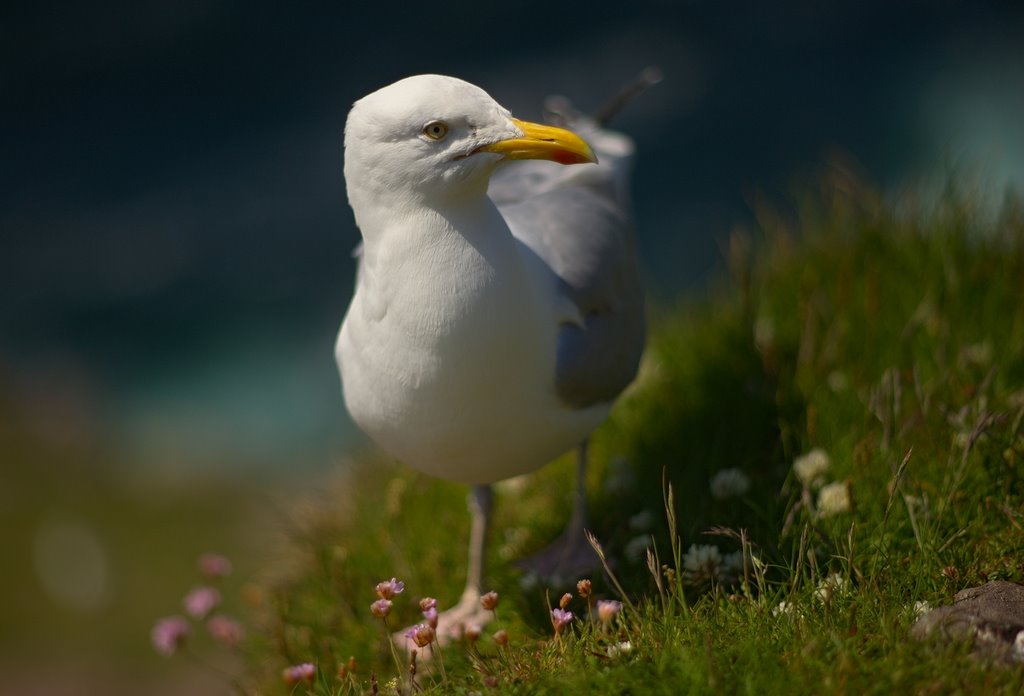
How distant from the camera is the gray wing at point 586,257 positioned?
3234 millimetres

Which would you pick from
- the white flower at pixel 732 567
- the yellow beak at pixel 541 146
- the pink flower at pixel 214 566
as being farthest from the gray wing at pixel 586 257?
the pink flower at pixel 214 566

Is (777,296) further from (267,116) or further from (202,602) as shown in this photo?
(267,116)

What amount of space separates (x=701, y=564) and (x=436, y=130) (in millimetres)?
1307

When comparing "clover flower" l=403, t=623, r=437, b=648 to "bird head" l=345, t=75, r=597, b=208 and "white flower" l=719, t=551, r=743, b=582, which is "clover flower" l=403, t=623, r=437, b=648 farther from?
"bird head" l=345, t=75, r=597, b=208

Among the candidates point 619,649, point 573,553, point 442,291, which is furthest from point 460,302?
point 573,553

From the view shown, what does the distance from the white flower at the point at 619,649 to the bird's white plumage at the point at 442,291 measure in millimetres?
649

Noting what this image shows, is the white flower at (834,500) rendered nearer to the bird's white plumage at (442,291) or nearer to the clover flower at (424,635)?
the bird's white plumage at (442,291)

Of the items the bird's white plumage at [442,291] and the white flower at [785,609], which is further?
the bird's white plumage at [442,291]

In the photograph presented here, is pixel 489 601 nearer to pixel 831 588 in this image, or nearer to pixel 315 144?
pixel 831 588

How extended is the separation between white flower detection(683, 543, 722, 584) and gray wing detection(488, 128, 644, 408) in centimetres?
54

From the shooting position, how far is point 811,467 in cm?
345

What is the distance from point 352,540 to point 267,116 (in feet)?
21.9

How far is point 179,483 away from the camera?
8.28 metres

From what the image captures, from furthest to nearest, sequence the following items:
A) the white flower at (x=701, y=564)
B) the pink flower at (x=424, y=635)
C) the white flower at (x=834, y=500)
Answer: the white flower at (x=834, y=500)
the white flower at (x=701, y=564)
the pink flower at (x=424, y=635)
